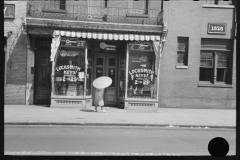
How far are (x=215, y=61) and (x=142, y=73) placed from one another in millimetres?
4703

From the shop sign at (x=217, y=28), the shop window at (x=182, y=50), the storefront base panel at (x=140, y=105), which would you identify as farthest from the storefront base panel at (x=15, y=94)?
the shop sign at (x=217, y=28)

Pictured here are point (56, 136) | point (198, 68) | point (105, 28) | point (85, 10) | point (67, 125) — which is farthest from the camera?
point (198, 68)

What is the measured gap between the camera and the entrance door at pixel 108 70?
14.1 m

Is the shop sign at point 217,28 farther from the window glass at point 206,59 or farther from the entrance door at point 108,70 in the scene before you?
the entrance door at point 108,70

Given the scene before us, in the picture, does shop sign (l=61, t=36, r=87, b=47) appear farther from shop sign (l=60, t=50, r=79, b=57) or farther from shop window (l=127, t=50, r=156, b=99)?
shop window (l=127, t=50, r=156, b=99)

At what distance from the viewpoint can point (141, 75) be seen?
43.4 feet

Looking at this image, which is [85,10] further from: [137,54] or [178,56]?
[178,56]

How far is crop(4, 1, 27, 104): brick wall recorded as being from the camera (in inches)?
501

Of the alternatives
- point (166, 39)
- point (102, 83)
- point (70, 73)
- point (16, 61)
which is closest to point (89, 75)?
point (70, 73)

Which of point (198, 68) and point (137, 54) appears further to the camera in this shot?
point (198, 68)

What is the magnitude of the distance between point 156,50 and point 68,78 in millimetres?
5004

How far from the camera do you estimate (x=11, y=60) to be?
12836 millimetres

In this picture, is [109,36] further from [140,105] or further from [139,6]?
[140,105]

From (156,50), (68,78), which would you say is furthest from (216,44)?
(68,78)
